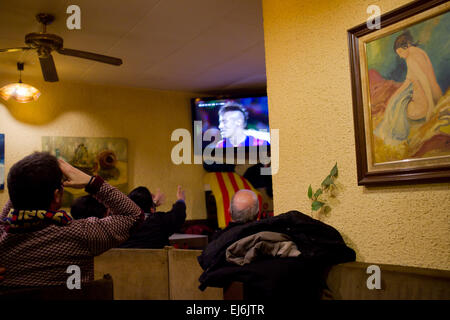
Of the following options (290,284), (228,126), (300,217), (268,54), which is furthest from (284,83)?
(228,126)

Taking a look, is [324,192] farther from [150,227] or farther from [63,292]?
[150,227]

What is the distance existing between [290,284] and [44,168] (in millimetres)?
1108

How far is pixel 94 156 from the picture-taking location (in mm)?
5348

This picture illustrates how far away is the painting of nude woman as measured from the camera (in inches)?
63.4

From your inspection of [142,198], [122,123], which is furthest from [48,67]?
[122,123]

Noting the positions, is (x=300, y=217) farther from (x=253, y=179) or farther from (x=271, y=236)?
(x=253, y=179)

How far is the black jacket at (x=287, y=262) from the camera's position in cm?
171

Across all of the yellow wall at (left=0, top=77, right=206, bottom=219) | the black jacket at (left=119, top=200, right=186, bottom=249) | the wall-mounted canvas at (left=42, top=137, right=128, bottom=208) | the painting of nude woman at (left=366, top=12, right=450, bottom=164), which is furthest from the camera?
the wall-mounted canvas at (left=42, top=137, right=128, bottom=208)

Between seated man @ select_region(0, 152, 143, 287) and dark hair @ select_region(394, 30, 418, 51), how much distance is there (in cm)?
147

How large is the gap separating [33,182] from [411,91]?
61.8 inches

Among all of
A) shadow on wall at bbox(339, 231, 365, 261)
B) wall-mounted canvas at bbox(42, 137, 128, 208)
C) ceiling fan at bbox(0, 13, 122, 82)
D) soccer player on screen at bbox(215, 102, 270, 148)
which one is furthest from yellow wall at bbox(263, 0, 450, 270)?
wall-mounted canvas at bbox(42, 137, 128, 208)

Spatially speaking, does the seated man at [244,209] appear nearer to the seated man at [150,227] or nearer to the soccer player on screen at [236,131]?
the seated man at [150,227]

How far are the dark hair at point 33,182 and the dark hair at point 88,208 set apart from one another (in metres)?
1.90

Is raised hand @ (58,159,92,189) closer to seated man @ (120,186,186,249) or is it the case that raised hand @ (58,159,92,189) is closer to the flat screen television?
seated man @ (120,186,186,249)
